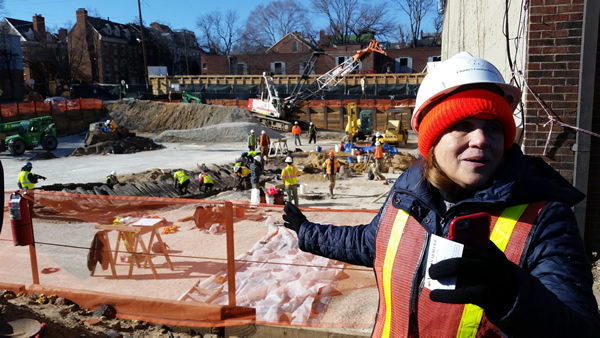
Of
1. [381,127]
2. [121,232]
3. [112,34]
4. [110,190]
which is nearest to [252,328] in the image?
[121,232]

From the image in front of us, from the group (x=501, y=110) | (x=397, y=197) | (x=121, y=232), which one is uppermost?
(x=501, y=110)

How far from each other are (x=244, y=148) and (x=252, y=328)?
24032 millimetres

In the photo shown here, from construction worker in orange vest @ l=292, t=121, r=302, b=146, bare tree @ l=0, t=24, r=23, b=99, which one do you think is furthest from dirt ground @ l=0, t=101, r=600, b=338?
bare tree @ l=0, t=24, r=23, b=99

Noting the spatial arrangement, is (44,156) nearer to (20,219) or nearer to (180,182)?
(180,182)

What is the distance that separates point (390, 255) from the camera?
1.66 meters

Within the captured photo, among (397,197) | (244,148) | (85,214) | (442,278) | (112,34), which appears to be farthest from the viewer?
(112,34)

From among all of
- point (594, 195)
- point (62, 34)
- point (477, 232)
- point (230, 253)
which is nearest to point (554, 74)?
point (594, 195)

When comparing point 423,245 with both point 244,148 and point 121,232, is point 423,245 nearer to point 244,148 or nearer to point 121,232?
point 121,232

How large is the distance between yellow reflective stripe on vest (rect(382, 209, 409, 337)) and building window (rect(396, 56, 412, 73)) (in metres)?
58.2

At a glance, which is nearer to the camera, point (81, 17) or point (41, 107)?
point (41, 107)

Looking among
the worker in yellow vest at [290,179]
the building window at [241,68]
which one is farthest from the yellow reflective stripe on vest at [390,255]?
the building window at [241,68]

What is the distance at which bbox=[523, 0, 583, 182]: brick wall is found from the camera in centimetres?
507

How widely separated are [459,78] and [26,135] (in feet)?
95.8

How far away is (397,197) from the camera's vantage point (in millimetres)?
1677
